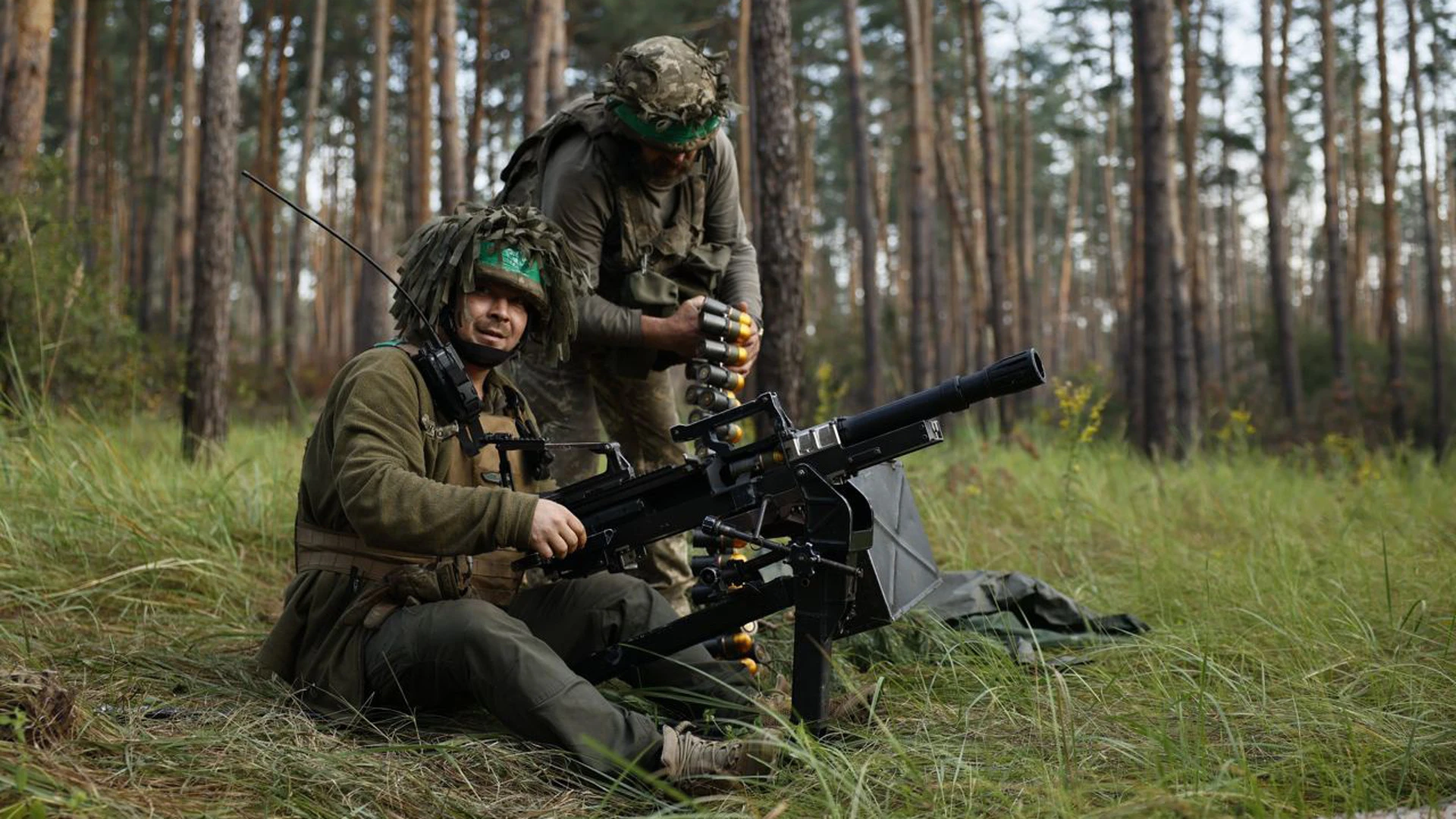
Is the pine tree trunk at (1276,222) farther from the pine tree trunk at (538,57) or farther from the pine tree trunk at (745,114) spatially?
the pine tree trunk at (538,57)

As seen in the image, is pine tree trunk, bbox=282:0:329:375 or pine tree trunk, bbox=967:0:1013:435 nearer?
pine tree trunk, bbox=967:0:1013:435

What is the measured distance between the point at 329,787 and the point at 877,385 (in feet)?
40.7

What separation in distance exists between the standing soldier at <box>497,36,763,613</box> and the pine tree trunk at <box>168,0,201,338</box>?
12.6 m

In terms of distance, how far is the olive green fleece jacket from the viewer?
2.69m

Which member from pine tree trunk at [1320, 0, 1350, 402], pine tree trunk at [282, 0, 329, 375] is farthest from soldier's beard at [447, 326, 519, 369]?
pine tree trunk at [1320, 0, 1350, 402]

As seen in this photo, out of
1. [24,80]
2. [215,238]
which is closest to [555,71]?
[215,238]

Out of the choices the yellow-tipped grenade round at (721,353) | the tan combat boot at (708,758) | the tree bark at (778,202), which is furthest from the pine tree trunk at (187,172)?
the tan combat boot at (708,758)

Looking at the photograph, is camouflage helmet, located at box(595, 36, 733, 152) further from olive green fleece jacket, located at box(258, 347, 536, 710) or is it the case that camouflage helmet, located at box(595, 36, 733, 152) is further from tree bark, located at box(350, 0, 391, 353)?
tree bark, located at box(350, 0, 391, 353)

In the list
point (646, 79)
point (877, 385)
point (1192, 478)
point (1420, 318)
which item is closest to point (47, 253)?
point (646, 79)

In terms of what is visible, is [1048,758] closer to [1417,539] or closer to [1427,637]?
[1427,637]

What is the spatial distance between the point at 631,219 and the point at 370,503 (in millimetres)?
1556

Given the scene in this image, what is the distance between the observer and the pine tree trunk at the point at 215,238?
7.41 m

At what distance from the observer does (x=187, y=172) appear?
1709 centimetres

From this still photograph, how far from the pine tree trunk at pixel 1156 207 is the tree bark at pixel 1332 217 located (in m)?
Result: 8.47
